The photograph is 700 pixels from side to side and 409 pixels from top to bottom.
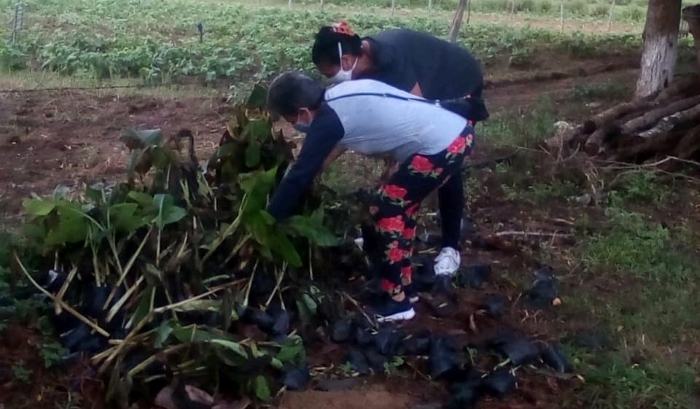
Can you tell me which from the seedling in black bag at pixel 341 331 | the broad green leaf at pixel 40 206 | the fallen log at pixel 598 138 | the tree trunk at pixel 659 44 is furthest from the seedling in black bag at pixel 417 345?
the tree trunk at pixel 659 44

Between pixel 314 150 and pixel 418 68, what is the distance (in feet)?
2.98

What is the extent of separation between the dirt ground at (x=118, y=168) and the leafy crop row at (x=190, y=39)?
156cm

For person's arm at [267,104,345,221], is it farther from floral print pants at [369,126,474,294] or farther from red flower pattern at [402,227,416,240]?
red flower pattern at [402,227,416,240]

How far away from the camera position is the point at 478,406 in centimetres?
347

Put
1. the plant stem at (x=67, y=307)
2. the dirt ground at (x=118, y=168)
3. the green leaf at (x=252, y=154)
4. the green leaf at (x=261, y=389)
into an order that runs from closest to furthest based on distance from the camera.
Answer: the green leaf at (x=261, y=389), the dirt ground at (x=118, y=168), the plant stem at (x=67, y=307), the green leaf at (x=252, y=154)

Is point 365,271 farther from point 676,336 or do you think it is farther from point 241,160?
point 676,336

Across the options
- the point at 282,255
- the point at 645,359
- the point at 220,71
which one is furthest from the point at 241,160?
the point at 220,71

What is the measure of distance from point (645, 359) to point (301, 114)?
168 cm

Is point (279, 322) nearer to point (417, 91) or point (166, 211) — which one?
point (166, 211)

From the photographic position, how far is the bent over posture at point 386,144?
11.9ft

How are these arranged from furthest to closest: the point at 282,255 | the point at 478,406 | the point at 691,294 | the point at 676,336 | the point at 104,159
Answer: the point at 104,159 < the point at 691,294 < the point at 676,336 < the point at 282,255 < the point at 478,406

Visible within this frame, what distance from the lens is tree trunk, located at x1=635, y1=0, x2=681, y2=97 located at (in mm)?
8641

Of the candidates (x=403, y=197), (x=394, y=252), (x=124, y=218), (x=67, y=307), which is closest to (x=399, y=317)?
(x=394, y=252)

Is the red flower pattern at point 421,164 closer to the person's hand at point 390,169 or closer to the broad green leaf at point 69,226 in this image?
the person's hand at point 390,169
